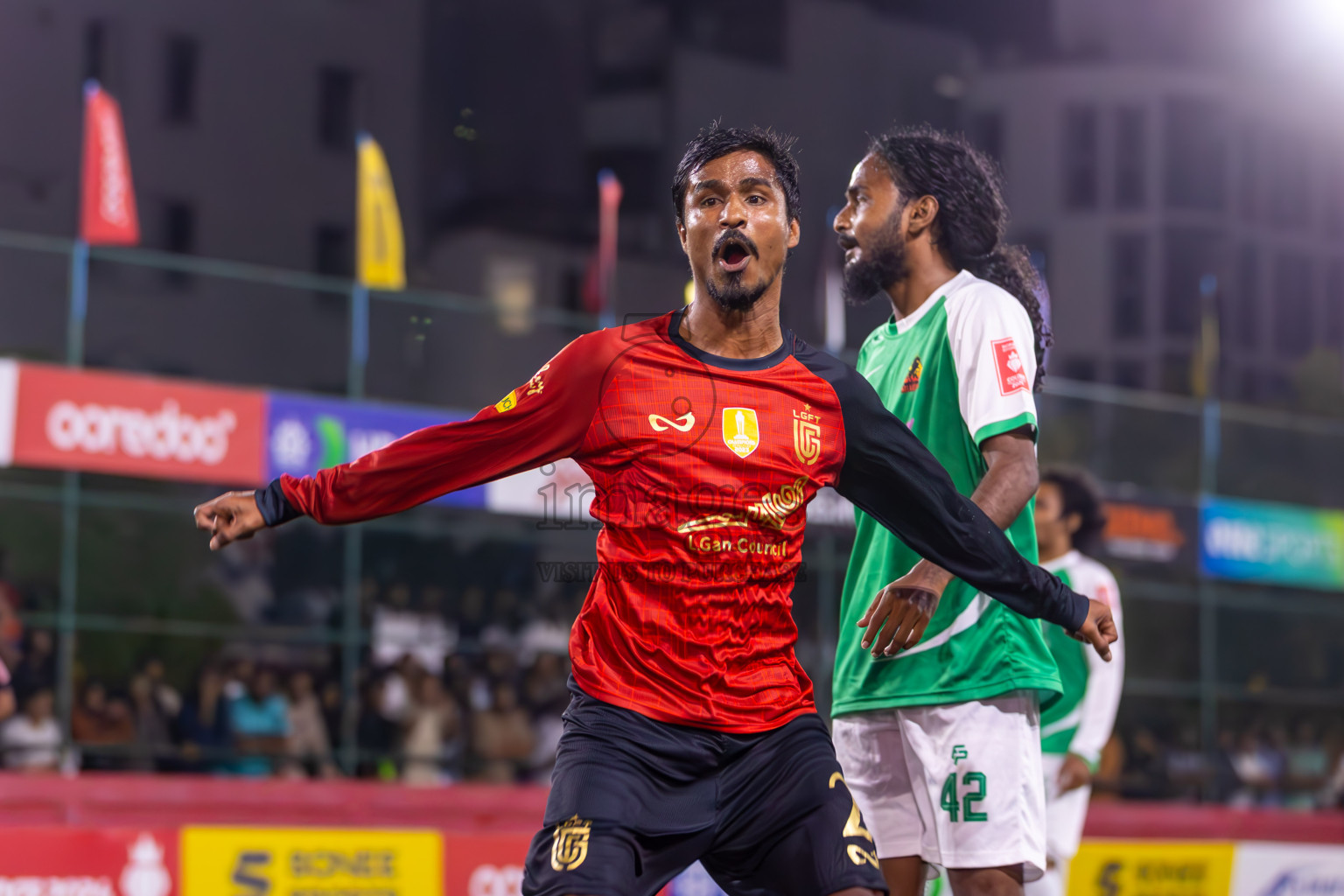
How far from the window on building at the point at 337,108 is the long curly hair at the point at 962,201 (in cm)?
2893

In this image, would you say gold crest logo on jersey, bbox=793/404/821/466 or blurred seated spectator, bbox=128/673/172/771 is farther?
blurred seated spectator, bbox=128/673/172/771

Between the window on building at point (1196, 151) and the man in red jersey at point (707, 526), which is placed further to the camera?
the window on building at point (1196, 151)

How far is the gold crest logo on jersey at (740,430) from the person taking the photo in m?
3.28

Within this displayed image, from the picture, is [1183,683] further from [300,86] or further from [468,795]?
[300,86]

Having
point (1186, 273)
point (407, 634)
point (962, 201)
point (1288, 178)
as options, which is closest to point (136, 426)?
point (407, 634)

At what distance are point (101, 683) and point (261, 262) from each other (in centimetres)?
2041

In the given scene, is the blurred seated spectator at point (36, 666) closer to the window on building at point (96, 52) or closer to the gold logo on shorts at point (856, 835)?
the gold logo on shorts at point (856, 835)

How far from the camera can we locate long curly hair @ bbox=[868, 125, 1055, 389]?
4.28 meters

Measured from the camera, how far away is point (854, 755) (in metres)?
4.11

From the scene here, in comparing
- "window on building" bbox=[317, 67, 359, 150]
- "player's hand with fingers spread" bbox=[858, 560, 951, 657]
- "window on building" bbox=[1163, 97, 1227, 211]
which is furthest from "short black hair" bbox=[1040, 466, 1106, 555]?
"window on building" bbox=[1163, 97, 1227, 211]

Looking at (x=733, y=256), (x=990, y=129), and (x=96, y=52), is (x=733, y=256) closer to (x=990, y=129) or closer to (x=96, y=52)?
(x=96, y=52)

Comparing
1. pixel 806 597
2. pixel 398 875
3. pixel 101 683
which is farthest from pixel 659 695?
pixel 806 597

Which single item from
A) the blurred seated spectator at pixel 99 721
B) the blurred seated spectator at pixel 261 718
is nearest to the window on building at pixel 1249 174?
the blurred seated spectator at pixel 261 718

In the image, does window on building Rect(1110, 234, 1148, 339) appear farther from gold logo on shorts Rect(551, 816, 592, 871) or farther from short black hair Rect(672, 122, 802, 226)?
gold logo on shorts Rect(551, 816, 592, 871)
